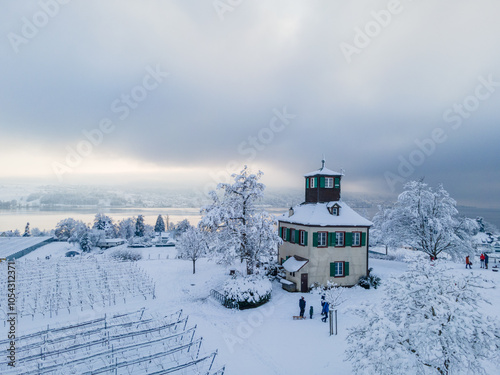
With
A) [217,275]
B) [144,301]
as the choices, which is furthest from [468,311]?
[217,275]

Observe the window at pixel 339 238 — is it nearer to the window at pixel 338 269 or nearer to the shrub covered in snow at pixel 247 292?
the window at pixel 338 269

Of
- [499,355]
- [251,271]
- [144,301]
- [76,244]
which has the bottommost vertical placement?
[76,244]

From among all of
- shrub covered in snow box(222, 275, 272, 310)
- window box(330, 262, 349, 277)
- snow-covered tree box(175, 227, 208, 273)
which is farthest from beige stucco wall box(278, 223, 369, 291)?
snow-covered tree box(175, 227, 208, 273)

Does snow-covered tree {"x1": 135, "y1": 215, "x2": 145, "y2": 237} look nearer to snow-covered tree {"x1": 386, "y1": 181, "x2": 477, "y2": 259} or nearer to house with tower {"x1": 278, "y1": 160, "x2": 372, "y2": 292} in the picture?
house with tower {"x1": 278, "y1": 160, "x2": 372, "y2": 292}

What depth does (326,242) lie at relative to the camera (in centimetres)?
2472

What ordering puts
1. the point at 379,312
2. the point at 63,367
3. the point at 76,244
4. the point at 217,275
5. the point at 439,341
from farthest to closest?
the point at 76,244, the point at 217,275, the point at 63,367, the point at 379,312, the point at 439,341

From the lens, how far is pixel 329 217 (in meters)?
25.4

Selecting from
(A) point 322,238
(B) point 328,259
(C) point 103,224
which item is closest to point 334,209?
(A) point 322,238

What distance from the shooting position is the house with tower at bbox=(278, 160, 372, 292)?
24.2m

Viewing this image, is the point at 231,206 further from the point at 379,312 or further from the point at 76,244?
the point at 76,244

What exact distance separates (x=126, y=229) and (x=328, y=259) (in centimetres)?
8609

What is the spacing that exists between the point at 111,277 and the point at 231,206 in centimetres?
1162

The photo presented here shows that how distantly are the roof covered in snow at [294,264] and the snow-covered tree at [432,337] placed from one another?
14.8m

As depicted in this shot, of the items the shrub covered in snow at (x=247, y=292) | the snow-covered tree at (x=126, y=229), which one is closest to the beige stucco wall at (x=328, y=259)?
the shrub covered in snow at (x=247, y=292)
